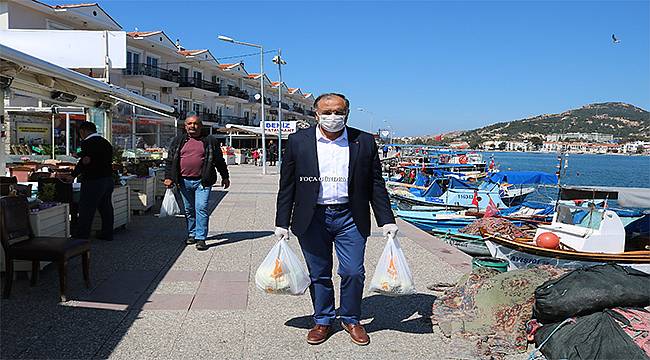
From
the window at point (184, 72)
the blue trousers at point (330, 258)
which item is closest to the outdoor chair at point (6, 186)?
the blue trousers at point (330, 258)

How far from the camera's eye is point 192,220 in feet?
26.2

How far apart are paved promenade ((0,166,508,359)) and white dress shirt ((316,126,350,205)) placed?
1090 mm

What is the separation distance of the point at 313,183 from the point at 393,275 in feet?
3.03

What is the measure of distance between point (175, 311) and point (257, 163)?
3690cm

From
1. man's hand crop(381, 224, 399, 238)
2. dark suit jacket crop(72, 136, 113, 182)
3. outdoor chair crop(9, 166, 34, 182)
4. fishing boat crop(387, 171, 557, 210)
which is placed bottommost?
fishing boat crop(387, 171, 557, 210)

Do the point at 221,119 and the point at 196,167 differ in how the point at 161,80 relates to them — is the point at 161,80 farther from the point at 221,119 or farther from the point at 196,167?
the point at 196,167

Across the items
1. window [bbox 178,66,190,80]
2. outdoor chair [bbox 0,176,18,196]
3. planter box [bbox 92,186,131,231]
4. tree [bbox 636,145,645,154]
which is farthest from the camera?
tree [bbox 636,145,645,154]

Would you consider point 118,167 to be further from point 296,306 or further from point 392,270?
point 392,270

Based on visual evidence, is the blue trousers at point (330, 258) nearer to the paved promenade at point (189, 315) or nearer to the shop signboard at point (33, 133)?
the paved promenade at point (189, 315)

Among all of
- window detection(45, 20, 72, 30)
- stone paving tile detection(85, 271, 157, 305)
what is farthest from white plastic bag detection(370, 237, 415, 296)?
window detection(45, 20, 72, 30)

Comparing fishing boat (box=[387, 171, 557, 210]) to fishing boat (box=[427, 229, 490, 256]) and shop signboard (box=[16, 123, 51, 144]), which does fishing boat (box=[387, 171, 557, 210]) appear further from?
shop signboard (box=[16, 123, 51, 144])

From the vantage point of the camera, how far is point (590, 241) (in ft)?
25.4

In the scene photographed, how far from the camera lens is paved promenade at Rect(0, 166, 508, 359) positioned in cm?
410

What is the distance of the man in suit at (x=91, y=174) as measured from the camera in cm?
736
